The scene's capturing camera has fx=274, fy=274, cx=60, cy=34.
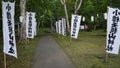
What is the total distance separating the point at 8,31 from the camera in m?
12.1

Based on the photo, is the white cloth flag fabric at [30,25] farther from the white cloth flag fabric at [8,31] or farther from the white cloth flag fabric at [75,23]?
the white cloth flag fabric at [8,31]

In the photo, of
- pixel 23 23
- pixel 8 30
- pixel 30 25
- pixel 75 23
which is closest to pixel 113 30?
pixel 8 30

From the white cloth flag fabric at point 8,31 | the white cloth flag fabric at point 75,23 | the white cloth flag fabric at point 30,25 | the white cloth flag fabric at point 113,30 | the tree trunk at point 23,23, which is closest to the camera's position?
the white cloth flag fabric at point 8,31

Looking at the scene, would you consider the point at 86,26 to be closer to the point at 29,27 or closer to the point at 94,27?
the point at 94,27

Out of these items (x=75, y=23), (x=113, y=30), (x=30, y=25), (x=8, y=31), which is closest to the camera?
(x=8, y=31)

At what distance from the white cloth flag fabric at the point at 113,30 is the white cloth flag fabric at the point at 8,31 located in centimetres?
513

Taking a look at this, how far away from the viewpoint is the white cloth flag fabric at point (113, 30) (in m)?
14.2

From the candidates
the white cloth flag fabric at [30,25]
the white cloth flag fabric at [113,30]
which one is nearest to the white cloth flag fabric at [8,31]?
the white cloth flag fabric at [113,30]

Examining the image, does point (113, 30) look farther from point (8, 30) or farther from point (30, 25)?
point (30, 25)

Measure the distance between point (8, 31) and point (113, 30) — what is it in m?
5.51

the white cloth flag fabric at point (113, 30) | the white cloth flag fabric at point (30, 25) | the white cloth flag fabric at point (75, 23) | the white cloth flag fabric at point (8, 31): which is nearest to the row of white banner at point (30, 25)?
the white cloth flag fabric at point (30, 25)

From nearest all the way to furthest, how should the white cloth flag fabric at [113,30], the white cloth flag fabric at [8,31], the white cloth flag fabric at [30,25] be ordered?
the white cloth flag fabric at [8,31], the white cloth flag fabric at [113,30], the white cloth flag fabric at [30,25]

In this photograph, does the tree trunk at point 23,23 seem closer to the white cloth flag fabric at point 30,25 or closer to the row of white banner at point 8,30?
the white cloth flag fabric at point 30,25

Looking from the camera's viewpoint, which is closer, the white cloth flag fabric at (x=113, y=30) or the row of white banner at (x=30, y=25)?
the white cloth flag fabric at (x=113, y=30)
